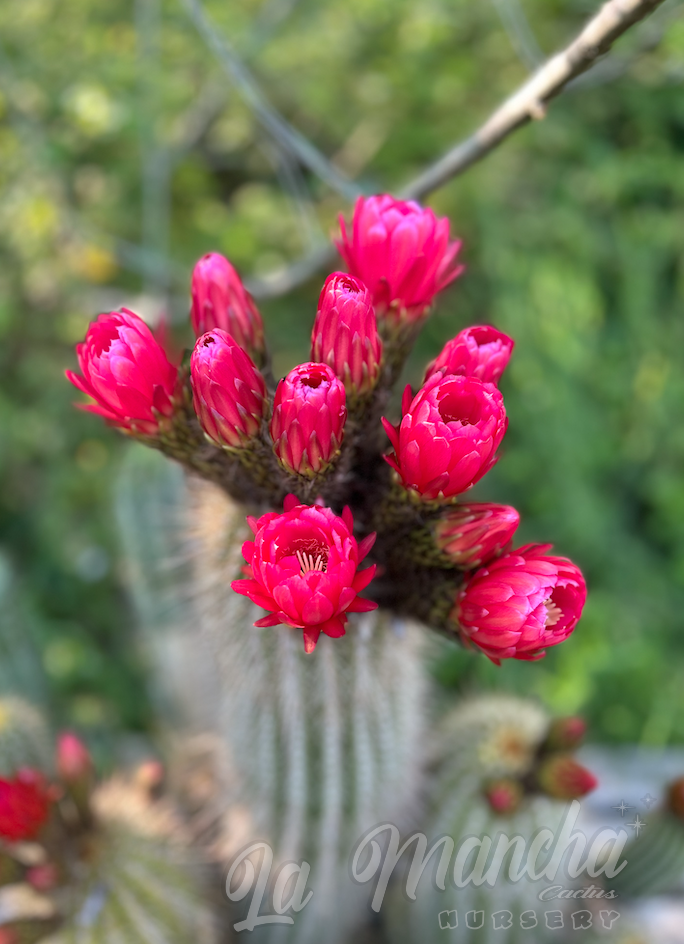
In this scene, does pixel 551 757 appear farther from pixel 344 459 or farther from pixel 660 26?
pixel 660 26

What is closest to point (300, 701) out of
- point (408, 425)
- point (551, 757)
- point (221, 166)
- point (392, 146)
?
point (551, 757)

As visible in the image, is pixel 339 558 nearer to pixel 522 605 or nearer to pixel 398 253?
pixel 522 605

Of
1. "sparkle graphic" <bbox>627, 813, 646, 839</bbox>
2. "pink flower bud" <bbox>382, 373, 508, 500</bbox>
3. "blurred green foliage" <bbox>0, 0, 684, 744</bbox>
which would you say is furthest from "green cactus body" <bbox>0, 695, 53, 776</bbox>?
"sparkle graphic" <bbox>627, 813, 646, 839</bbox>

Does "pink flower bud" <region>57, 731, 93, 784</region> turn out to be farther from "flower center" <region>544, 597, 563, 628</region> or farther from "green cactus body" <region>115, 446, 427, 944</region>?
"flower center" <region>544, 597, 563, 628</region>

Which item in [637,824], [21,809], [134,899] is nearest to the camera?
[21,809]

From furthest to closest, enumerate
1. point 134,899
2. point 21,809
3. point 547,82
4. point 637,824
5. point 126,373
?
1. point 637,824
2. point 134,899
3. point 21,809
4. point 547,82
5. point 126,373

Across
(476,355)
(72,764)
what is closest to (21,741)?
(72,764)
